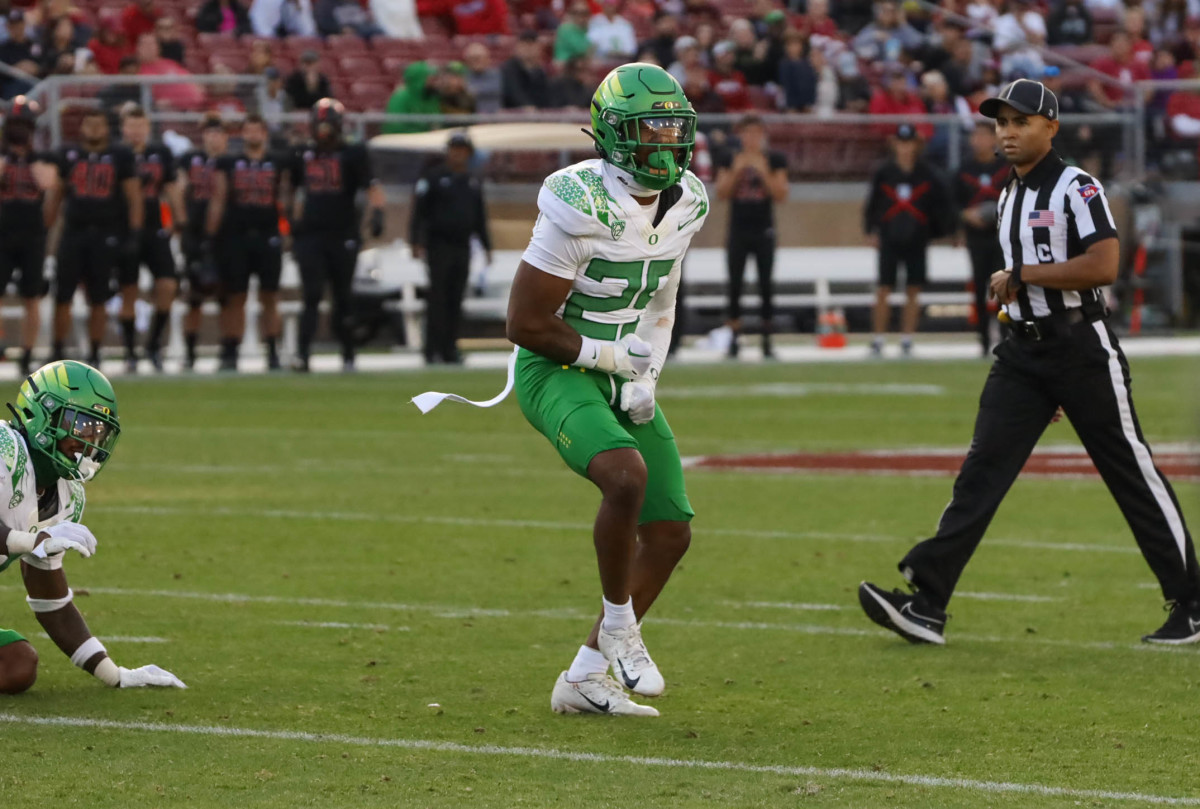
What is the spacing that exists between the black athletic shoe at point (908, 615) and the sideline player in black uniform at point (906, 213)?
13.3 m

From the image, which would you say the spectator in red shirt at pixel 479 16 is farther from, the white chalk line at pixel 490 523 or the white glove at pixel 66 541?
the white glove at pixel 66 541

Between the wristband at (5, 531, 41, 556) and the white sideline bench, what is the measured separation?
15.1 metres

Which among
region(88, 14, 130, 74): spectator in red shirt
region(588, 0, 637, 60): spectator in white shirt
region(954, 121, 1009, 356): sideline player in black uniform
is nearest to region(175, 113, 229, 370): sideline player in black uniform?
region(88, 14, 130, 74): spectator in red shirt

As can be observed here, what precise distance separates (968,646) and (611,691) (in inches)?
64.5

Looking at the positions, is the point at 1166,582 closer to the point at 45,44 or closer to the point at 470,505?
the point at 470,505

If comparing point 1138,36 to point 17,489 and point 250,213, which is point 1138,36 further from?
point 17,489

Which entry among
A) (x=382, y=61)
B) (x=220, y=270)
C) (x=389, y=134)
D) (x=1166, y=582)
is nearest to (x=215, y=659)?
(x=1166, y=582)

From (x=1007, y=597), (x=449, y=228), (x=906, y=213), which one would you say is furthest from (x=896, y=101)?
(x=1007, y=597)

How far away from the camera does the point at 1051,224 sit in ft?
21.8

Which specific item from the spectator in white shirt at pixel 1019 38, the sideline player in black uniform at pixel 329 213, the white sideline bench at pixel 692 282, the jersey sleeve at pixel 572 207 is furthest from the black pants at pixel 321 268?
the jersey sleeve at pixel 572 207

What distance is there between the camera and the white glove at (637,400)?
5586mm

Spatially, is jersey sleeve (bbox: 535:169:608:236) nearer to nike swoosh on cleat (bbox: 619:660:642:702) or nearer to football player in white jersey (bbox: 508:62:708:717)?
football player in white jersey (bbox: 508:62:708:717)

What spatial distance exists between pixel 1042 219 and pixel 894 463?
5.42 m

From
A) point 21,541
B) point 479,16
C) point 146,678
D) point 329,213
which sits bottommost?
point 329,213
